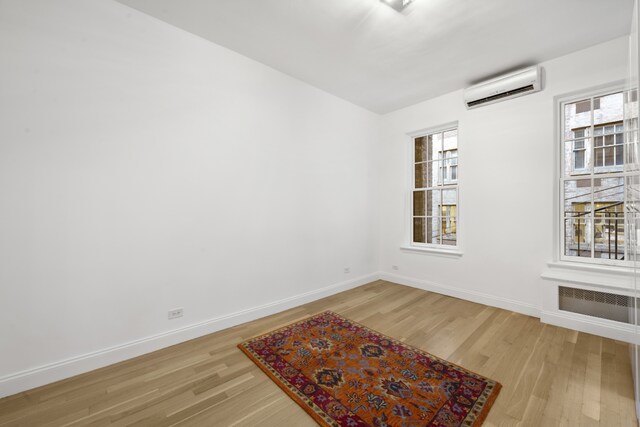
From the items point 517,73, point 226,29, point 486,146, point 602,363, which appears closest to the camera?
point 602,363

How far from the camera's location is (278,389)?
192cm

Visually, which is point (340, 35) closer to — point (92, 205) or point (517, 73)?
point (517, 73)

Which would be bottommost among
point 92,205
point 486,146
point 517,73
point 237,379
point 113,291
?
point 237,379

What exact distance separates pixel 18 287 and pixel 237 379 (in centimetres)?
170

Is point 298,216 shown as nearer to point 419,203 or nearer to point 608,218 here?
point 419,203

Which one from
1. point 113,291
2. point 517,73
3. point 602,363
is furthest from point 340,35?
point 602,363

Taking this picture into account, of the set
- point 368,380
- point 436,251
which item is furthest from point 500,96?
point 368,380

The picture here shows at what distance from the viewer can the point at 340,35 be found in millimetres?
2598

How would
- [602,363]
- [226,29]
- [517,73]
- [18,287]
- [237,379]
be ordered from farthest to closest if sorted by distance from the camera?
1. [517,73]
2. [226,29]
3. [602,363]
4. [237,379]
5. [18,287]

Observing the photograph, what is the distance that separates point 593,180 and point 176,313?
4651 millimetres

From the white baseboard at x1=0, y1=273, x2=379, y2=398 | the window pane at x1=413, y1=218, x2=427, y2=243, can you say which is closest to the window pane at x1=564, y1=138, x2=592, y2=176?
the window pane at x1=413, y1=218, x2=427, y2=243

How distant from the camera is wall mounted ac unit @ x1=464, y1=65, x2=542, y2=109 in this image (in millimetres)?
3032

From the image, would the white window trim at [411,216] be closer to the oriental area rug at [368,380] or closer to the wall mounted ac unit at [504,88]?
the wall mounted ac unit at [504,88]

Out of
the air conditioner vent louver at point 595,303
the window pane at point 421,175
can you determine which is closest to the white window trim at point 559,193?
the air conditioner vent louver at point 595,303
